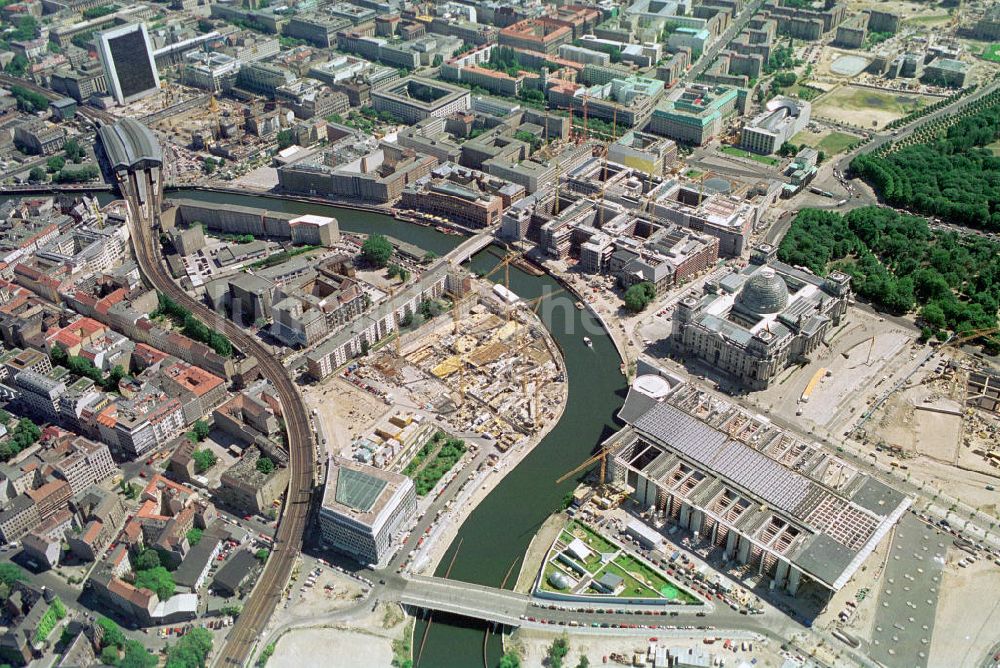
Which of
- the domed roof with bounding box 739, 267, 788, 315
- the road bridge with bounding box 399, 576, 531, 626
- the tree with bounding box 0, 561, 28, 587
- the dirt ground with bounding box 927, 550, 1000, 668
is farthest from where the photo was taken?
the domed roof with bounding box 739, 267, 788, 315

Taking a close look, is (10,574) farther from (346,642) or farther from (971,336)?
(971,336)

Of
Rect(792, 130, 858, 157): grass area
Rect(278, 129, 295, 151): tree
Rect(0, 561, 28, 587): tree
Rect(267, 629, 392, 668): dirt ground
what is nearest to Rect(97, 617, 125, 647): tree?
Rect(0, 561, 28, 587): tree

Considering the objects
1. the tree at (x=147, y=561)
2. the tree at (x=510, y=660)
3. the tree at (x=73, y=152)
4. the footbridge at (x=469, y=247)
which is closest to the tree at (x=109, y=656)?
the tree at (x=147, y=561)

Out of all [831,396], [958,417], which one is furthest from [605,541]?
[958,417]

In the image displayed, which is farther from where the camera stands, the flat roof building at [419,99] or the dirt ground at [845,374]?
the flat roof building at [419,99]

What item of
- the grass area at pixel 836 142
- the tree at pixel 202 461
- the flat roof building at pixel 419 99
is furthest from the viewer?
the flat roof building at pixel 419 99

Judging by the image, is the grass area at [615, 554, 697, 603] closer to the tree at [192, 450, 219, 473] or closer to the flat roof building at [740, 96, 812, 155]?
the tree at [192, 450, 219, 473]

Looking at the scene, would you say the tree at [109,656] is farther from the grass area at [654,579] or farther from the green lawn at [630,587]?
the grass area at [654,579]
